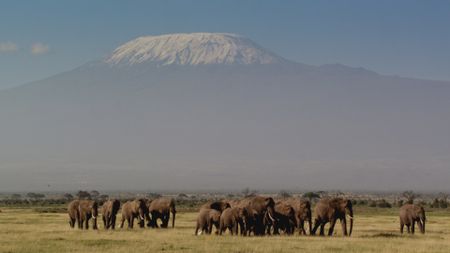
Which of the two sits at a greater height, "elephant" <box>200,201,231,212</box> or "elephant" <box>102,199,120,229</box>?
"elephant" <box>200,201,231,212</box>

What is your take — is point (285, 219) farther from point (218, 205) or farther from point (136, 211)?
point (136, 211)

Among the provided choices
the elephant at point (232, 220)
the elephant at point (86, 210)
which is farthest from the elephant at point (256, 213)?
the elephant at point (86, 210)

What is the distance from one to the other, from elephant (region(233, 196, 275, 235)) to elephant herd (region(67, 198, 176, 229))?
8.32 m

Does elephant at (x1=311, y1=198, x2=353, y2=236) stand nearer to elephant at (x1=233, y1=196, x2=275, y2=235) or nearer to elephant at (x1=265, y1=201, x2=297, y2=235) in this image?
elephant at (x1=265, y1=201, x2=297, y2=235)

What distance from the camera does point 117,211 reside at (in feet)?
173

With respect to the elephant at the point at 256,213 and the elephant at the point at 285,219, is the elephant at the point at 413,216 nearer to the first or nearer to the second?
the elephant at the point at 285,219

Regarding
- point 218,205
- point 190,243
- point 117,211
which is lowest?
point 190,243

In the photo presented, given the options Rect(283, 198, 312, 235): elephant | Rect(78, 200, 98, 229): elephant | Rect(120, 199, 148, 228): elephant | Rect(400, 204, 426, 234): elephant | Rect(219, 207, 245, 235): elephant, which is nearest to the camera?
Rect(219, 207, 245, 235): elephant

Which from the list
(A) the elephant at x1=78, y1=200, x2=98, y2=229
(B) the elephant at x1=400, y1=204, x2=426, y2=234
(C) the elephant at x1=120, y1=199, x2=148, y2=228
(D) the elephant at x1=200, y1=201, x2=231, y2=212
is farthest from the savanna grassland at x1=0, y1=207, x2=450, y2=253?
(C) the elephant at x1=120, y1=199, x2=148, y2=228

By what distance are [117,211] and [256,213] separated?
1151 cm

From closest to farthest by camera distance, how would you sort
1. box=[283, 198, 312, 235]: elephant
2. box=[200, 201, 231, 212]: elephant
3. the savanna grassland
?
the savanna grassland
box=[283, 198, 312, 235]: elephant
box=[200, 201, 231, 212]: elephant

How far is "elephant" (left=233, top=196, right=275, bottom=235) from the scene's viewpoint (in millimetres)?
45031

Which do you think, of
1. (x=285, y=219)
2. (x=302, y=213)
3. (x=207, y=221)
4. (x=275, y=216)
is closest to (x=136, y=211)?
(x=207, y=221)

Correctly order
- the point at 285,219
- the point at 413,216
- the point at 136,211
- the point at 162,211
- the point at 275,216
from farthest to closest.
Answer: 1. the point at 162,211
2. the point at 136,211
3. the point at 413,216
4. the point at 285,219
5. the point at 275,216
